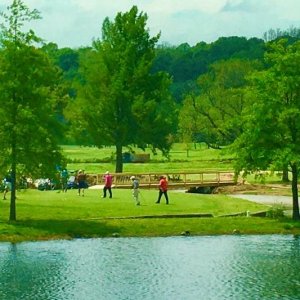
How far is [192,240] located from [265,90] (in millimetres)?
10817

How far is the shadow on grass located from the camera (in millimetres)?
44500

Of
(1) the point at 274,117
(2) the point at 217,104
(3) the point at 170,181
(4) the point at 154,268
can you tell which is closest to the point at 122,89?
(3) the point at 170,181

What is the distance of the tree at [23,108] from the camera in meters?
45.8

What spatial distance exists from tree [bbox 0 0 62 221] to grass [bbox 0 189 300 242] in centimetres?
256

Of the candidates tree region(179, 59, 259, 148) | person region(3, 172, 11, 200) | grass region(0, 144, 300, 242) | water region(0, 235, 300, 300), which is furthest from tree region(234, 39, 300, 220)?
tree region(179, 59, 259, 148)

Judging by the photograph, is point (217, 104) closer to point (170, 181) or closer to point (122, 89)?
point (122, 89)

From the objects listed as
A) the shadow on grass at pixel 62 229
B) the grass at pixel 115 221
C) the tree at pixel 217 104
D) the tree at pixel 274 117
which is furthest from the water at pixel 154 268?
the tree at pixel 217 104

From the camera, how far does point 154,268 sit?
36781 mm

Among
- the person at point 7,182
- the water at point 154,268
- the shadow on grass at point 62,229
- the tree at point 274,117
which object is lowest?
the water at point 154,268

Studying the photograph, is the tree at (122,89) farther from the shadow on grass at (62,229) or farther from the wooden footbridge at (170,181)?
the shadow on grass at (62,229)

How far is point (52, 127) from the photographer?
4797 cm

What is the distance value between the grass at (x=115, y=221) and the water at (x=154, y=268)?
1354mm

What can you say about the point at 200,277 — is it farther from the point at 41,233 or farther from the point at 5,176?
the point at 5,176

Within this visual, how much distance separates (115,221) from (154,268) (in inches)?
Result: 449
